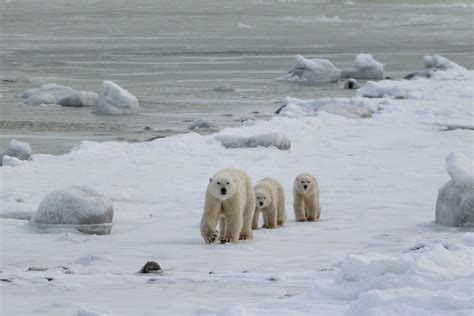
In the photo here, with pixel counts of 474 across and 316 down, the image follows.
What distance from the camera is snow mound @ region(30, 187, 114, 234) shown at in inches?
350

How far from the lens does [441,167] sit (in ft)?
43.2

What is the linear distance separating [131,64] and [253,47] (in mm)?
7394

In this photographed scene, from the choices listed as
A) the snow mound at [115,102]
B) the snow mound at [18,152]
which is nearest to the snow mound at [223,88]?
the snow mound at [115,102]

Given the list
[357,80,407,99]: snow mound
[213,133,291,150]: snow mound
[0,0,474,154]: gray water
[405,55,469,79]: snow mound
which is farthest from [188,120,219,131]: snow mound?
[405,55,469,79]: snow mound

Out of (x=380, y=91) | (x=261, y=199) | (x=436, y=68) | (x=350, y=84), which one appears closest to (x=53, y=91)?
(x=380, y=91)

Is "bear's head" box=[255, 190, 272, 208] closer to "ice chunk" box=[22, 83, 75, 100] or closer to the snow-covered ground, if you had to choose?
the snow-covered ground

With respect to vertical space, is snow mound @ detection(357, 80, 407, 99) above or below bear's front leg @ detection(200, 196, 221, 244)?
above

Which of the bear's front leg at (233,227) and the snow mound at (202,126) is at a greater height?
the snow mound at (202,126)

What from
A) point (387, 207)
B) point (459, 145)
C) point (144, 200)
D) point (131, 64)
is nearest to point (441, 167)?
point (459, 145)

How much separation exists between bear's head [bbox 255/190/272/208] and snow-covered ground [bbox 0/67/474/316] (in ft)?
0.91

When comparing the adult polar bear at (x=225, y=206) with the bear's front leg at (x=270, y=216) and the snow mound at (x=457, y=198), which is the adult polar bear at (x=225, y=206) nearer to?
the bear's front leg at (x=270, y=216)

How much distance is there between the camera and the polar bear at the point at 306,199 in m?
9.77

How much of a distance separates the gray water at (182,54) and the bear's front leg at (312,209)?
19.4ft

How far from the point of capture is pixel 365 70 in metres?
26.7
